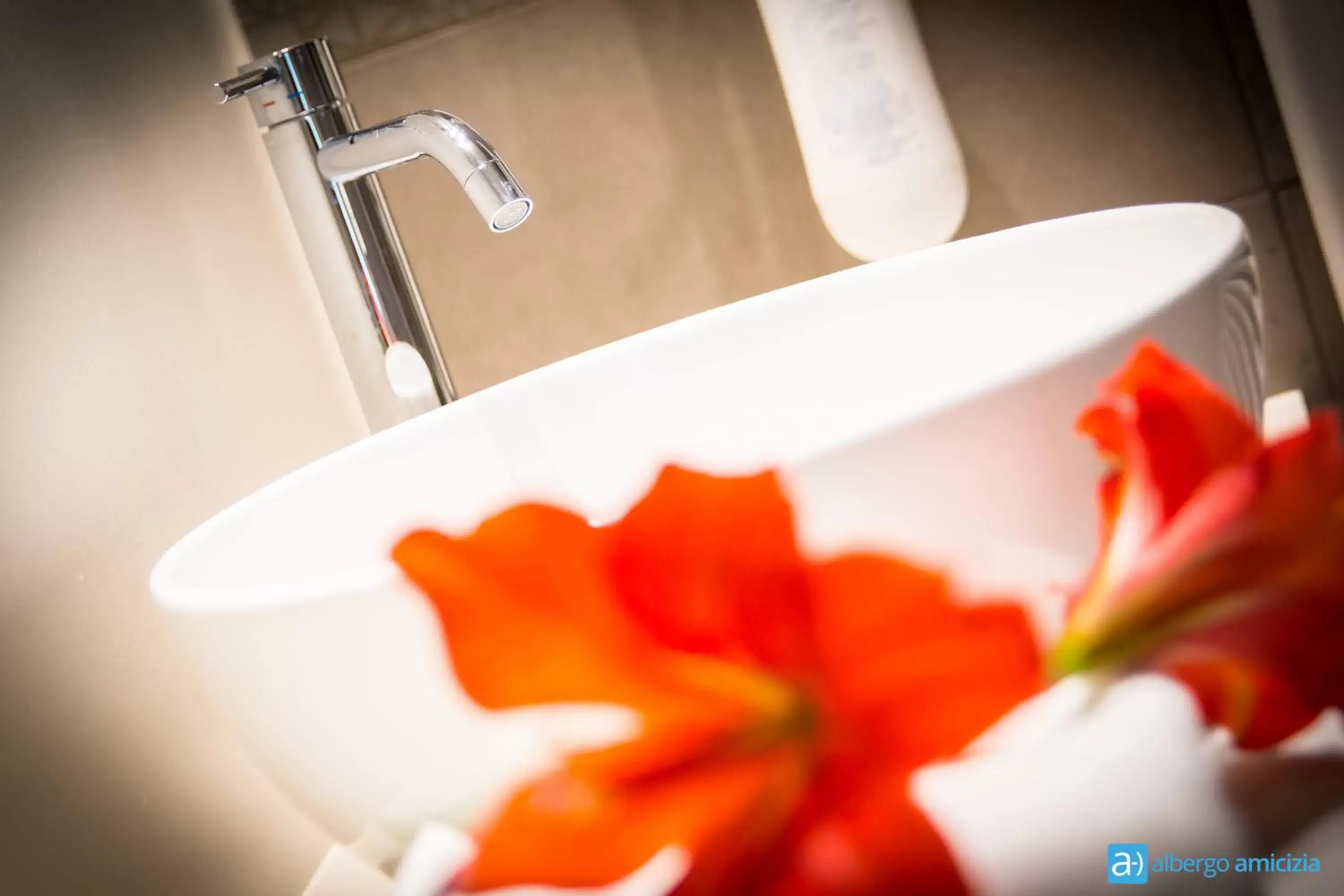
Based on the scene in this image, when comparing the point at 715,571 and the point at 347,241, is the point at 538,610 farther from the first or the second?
the point at 347,241

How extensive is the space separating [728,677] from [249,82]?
1.52 ft

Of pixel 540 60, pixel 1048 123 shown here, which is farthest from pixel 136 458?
pixel 1048 123

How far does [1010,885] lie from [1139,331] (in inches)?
4.8

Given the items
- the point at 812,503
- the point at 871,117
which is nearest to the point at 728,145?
the point at 871,117

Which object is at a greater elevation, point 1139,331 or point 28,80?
point 28,80

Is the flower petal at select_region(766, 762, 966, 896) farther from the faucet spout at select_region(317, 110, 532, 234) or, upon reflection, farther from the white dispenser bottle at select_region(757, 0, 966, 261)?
the white dispenser bottle at select_region(757, 0, 966, 261)

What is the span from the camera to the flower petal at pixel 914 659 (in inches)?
6.5

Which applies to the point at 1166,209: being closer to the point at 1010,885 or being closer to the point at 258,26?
the point at 1010,885

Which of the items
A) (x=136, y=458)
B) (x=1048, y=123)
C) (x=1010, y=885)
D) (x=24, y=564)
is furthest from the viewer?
(x=1048, y=123)

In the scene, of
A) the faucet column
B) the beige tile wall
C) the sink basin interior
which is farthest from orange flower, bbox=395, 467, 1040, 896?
the beige tile wall

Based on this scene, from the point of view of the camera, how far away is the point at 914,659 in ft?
0.54

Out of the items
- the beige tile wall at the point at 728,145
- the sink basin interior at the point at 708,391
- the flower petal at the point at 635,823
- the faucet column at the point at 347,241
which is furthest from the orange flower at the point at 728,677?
the beige tile wall at the point at 728,145

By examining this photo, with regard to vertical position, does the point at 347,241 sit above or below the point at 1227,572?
above

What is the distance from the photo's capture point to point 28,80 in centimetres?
50
